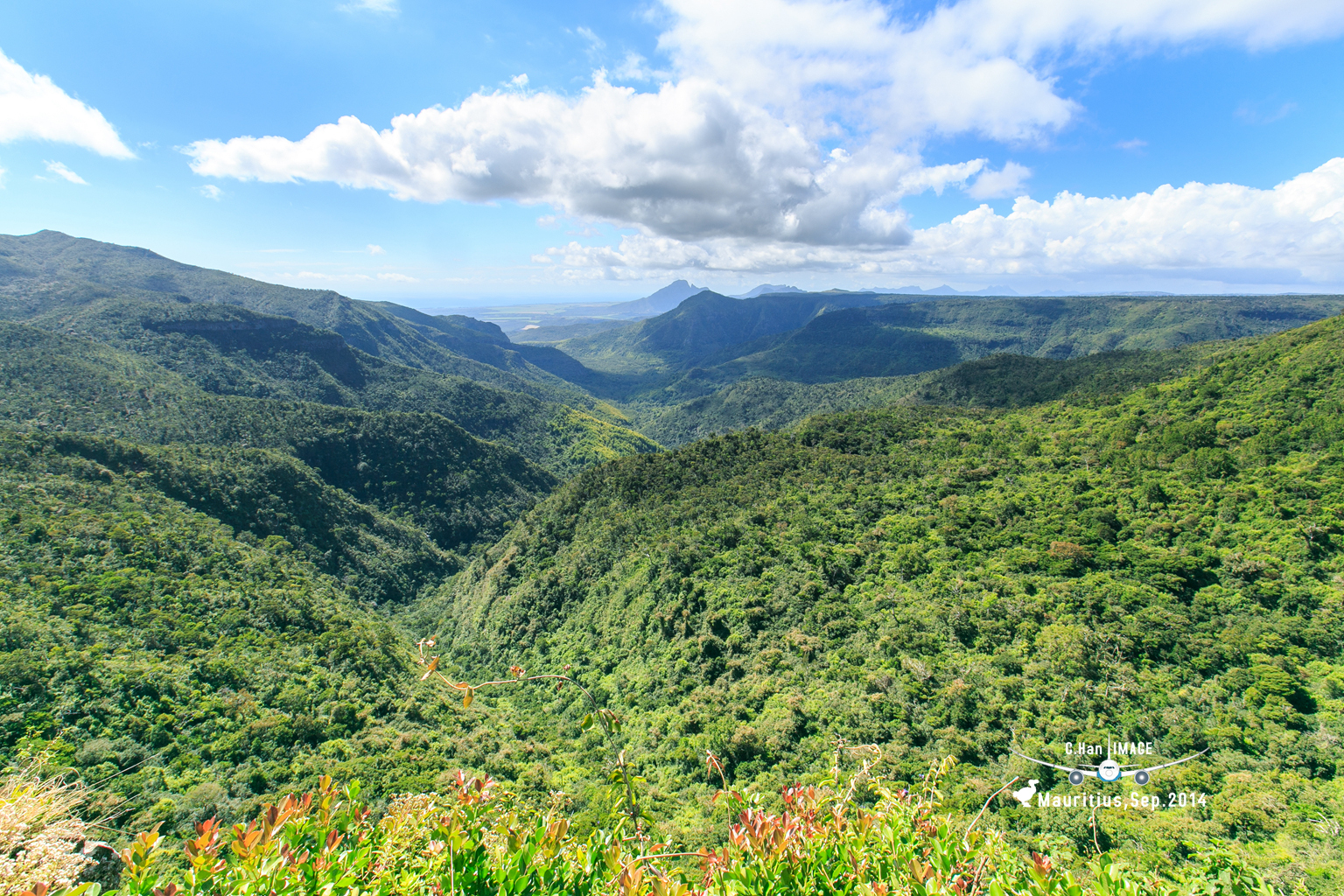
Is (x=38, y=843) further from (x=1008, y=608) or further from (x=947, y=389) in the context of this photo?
(x=947, y=389)

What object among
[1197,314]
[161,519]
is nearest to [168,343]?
[161,519]

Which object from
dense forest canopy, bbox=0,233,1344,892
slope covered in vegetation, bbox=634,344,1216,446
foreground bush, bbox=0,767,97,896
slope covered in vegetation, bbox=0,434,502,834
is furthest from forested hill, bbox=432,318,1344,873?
slope covered in vegetation, bbox=634,344,1216,446

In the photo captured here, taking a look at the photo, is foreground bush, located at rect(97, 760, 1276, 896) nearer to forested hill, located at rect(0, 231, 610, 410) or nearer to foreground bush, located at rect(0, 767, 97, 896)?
foreground bush, located at rect(0, 767, 97, 896)

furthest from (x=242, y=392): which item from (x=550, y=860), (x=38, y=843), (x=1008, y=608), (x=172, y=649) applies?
(x=550, y=860)

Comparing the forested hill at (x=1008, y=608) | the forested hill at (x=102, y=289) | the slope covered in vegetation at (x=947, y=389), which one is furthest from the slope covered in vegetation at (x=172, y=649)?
the forested hill at (x=102, y=289)

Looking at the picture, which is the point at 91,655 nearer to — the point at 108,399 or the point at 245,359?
the point at 108,399

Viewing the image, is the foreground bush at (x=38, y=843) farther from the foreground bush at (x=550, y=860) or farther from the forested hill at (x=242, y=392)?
the forested hill at (x=242, y=392)
